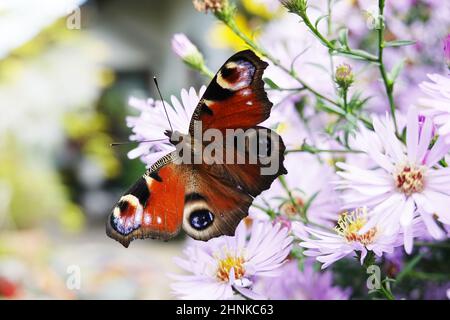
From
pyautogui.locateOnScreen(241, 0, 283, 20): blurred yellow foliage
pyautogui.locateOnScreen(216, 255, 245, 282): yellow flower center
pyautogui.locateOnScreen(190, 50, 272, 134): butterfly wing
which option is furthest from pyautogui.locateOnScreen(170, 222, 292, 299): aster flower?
pyautogui.locateOnScreen(241, 0, 283, 20): blurred yellow foliage

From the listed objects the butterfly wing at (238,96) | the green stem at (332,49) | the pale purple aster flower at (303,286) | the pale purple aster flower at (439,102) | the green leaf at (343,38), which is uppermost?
the green leaf at (343,38)

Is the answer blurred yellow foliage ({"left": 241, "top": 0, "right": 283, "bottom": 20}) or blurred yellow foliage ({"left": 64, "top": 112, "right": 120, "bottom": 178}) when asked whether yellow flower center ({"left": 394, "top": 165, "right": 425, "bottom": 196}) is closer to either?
blurred yellow foliage ({"left": 241, "top": 0, "right": 283, "bottom": 20})

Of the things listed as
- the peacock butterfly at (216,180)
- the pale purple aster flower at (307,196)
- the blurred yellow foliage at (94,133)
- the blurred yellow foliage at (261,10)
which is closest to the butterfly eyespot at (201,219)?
the peacock butterfly at (216,180)

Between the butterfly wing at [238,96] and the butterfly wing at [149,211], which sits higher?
the butterfly wing at [238,96]

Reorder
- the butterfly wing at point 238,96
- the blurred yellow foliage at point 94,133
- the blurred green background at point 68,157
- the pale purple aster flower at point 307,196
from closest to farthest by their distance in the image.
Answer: the butterfly wing at point 238,96, the pale purple aster flower at point 307,196, the blurred green background at point 68,157, the blurred yellow foliage at point 94,133

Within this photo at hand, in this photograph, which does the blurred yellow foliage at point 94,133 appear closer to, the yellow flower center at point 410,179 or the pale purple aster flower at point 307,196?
the pale purple aster flower at point 307,196

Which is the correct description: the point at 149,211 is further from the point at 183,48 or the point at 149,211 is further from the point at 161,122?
the point at 183,48
